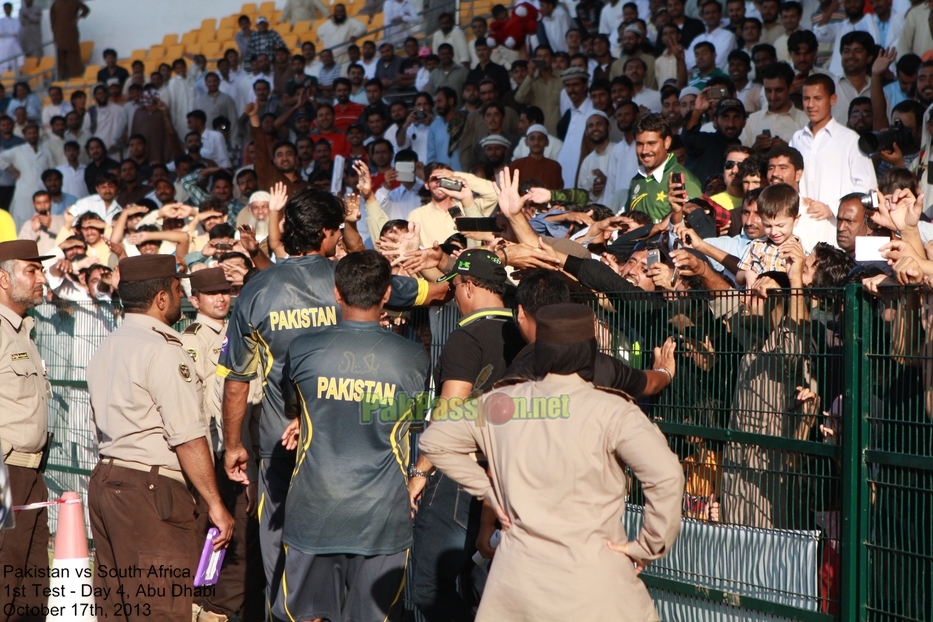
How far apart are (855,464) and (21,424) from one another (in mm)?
4342

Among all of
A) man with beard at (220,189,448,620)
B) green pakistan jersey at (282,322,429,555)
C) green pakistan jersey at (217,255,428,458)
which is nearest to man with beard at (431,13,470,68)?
man with beard at (220,189,448,620)

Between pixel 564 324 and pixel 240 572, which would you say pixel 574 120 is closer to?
pixel 240 572

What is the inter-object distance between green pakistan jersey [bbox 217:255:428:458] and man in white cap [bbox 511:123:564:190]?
606 cm

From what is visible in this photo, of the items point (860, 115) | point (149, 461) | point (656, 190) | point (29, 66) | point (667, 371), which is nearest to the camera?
point (667, 371)

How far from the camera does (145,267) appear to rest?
571 centimetres

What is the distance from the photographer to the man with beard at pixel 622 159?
1079cm

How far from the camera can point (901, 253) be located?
4582mm

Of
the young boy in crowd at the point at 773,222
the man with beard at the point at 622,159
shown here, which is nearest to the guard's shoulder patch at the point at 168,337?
the young boy in crowd at the point at 773,222

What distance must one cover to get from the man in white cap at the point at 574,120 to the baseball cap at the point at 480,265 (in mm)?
6747

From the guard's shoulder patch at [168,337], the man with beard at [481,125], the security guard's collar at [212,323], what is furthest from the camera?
the man with beard at [481,125]

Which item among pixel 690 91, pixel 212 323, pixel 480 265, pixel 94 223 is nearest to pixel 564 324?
pixel 480 265

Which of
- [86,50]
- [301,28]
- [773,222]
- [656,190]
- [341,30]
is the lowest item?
[773,222]

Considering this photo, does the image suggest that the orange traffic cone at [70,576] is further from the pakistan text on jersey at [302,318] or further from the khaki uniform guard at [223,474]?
Result: the pakistan text on jersey at [302,318]

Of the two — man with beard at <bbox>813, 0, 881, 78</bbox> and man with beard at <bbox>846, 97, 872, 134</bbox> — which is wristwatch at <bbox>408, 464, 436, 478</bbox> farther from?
man with beard at <bbox>813, 0, 881, 78</bbox>
